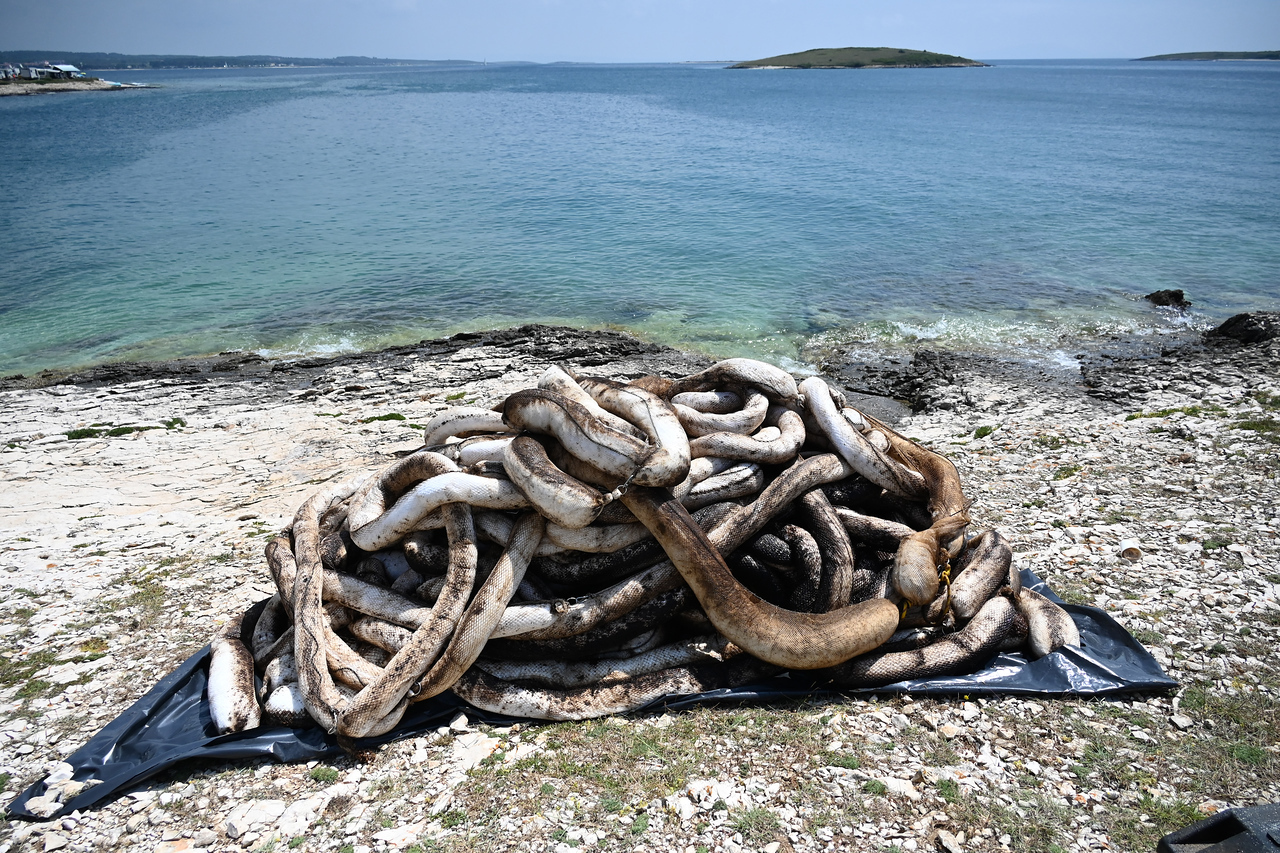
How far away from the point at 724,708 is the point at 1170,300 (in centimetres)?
1785

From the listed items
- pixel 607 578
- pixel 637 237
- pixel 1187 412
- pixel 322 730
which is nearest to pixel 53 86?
pixel 637 237

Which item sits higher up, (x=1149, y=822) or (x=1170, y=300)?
(x=1170, y=300)

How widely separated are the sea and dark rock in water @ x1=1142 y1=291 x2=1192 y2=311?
44 cm

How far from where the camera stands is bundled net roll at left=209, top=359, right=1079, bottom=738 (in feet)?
16.2

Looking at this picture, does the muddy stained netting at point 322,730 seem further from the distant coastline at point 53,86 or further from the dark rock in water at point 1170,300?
the distant coastline at point 53,86

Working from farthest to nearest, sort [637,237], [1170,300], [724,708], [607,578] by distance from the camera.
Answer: [637,237]
[1170,300]
[607,578]
[724,708]

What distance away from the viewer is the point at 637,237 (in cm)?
2498

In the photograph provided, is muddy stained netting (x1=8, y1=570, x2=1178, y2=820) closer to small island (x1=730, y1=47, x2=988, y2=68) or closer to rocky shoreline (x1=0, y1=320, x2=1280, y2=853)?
rocky shoreline (x1=0, y1=320, x2=1280, y2=853)

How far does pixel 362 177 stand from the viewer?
36.3m

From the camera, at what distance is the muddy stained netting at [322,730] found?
4.57m

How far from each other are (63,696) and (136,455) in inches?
239

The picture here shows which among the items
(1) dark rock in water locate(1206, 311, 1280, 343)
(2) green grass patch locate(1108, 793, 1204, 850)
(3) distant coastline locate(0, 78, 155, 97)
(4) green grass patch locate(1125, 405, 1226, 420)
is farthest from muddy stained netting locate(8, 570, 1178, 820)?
(3) distant coastline locate(0, 78, 155, 97)

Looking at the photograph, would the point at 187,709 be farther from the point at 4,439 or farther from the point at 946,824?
the point at 4,439

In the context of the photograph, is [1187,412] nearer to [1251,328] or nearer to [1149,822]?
[1251,328]
